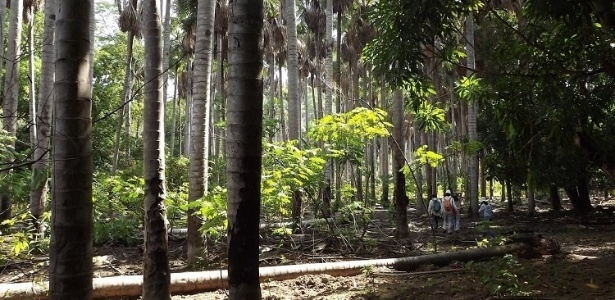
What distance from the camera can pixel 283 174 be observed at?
9.17 m

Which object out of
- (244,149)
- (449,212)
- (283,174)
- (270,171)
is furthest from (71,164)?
(449,212)

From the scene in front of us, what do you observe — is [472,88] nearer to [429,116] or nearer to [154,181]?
[429,116]

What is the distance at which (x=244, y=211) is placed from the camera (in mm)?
3672

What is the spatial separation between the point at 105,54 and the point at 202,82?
1992 centimetres

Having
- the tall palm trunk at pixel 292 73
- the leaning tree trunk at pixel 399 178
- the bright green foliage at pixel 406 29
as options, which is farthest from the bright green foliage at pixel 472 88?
the tall palm trunk at pixel 292 73

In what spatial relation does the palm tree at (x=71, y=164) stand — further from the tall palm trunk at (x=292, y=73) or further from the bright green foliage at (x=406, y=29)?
the tall palm trunk at (x=292, y=73)

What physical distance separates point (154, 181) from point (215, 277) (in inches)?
108

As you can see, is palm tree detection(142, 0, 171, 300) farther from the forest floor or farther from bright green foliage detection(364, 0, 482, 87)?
bright green foliage detection(364, 0, 482, 87)

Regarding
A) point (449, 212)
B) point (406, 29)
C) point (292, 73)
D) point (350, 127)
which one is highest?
point (292, 73)

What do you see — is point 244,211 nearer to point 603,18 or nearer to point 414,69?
point 414,69

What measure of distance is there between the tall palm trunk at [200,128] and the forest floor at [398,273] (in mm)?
652

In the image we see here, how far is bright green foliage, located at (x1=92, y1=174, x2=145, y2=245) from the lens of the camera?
10.2 meters

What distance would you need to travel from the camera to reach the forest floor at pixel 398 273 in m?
6.40

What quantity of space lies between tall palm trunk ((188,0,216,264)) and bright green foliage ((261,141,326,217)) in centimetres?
125
